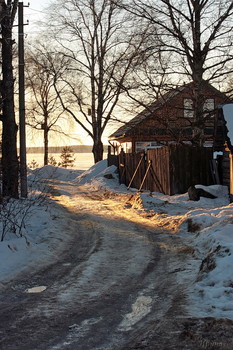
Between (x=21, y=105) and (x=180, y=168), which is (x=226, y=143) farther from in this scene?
(x=21, y=105)

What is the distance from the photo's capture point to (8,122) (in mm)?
13695

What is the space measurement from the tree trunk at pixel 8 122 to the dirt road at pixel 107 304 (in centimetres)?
566

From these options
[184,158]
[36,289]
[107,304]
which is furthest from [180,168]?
[107,304]

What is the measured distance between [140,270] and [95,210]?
7516mm

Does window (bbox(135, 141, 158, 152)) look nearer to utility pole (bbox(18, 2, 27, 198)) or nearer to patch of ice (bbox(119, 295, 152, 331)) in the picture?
utility pole (bbox(18, 2, 27, 198))

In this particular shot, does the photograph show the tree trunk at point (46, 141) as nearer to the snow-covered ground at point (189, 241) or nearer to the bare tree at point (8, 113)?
the bare tree at point (8, 113)

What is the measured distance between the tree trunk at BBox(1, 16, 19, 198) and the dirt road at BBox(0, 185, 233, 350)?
5663 millimetres

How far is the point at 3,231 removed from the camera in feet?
25.4

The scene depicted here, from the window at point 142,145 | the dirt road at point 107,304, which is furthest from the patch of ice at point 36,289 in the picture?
the window at point 142,145

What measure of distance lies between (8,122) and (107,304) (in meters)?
10.0

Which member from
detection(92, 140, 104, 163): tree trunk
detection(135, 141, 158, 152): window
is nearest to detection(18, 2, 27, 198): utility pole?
detection(135, 141, 158, 152): window

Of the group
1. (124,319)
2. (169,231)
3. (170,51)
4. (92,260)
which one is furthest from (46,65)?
(124,319)

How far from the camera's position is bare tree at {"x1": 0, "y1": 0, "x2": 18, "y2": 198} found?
13180 millimetres

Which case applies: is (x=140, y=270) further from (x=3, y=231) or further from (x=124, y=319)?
(x=3, y=231)
